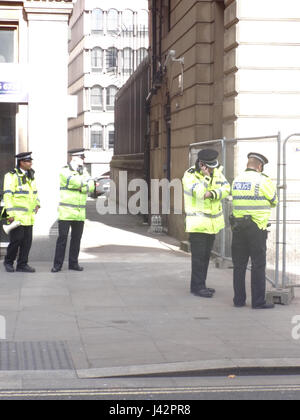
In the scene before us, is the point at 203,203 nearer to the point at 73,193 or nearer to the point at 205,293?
the point at 205,293

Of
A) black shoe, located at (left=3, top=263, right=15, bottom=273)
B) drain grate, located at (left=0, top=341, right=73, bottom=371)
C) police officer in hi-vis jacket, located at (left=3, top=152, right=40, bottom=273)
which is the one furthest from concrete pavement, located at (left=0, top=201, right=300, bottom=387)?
police officer in hi-vis jacket, located at (left=3, top=152, right=40, bottom=273)

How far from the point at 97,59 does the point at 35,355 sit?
71457 mm

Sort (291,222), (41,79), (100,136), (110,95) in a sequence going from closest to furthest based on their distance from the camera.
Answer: (291,222)
(41,79)
(110,95)
(100,136)

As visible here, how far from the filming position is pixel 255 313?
10195 mm

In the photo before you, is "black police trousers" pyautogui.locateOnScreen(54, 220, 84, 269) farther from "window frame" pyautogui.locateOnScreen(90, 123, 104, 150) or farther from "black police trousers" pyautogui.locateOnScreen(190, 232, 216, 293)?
"window frame" pyautogui.locateOnScreen(90, 123, 104, 150)

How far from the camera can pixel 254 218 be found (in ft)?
34.2

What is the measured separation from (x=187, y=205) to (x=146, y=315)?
1960 mm

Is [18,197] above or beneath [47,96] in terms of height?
beneath

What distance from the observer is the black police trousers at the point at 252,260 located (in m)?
10.4

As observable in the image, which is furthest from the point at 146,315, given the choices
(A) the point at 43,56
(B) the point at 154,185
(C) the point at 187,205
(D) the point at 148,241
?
(B) the point at 154,185

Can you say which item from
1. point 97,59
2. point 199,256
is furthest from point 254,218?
point 97,59

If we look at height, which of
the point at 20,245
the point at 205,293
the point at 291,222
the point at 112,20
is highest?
the point at 112,20

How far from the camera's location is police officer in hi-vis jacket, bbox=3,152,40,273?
13.2 m

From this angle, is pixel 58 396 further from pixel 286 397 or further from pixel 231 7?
pixel 231 7
